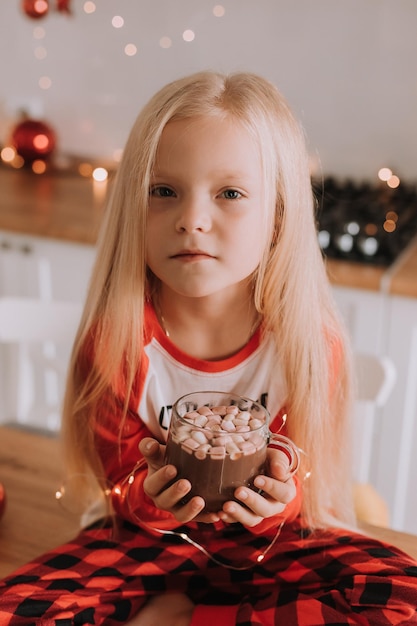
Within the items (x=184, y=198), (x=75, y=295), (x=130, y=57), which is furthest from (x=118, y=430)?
(x=130, y=57)

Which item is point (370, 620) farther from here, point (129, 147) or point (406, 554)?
point (129, 147)

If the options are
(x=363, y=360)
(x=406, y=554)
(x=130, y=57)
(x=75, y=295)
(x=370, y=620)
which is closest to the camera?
(x=370, y=620)

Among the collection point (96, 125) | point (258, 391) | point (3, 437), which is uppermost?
point (96, 125)

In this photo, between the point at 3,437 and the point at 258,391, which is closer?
the point at 258,391

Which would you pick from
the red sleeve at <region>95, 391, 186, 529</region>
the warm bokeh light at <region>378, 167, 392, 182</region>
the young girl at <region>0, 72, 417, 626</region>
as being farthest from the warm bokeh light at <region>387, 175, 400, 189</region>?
the red sleeve at <region>95, 391, 186, 529</region>

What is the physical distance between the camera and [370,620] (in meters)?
0.88

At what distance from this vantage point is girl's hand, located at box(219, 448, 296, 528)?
863mm

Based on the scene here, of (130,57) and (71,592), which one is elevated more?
(130,57)

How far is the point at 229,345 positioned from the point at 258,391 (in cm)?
7

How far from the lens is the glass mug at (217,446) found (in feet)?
2.72

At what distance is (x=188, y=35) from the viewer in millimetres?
2209

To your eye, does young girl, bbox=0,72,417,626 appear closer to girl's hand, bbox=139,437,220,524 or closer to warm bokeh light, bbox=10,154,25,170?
girl's hand, bbox=139,437,220,524

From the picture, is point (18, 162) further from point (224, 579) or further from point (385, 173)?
point (224, 579)

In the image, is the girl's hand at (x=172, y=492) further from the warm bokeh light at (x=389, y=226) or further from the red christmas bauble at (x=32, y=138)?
the red christmas bauble at (x=32, y=138)
